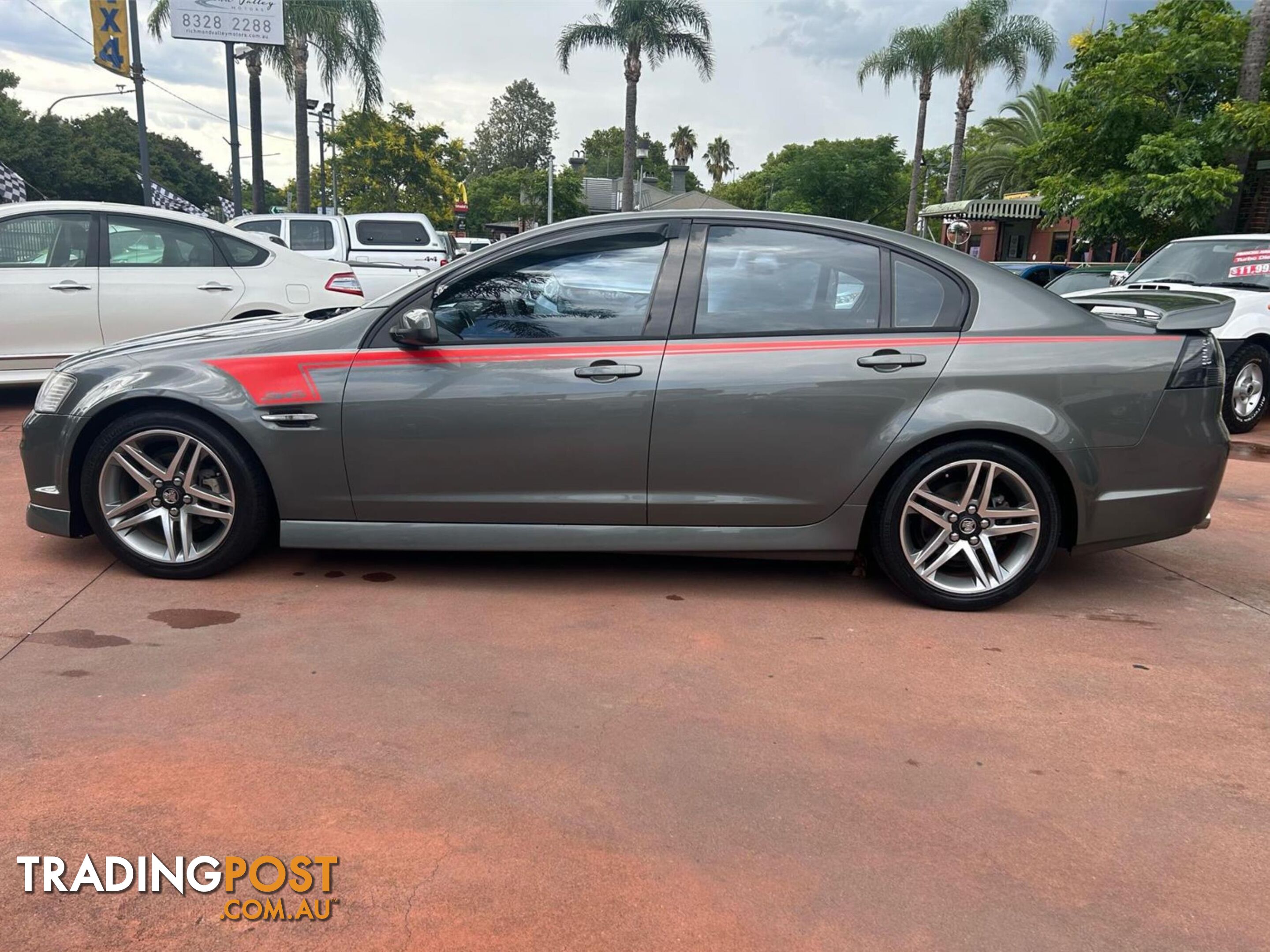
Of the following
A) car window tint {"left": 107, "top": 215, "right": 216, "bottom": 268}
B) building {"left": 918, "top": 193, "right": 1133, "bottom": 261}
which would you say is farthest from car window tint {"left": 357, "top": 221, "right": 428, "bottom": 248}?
building {"left": 918, "top": 193, "right": 1133, "bottom": 261}

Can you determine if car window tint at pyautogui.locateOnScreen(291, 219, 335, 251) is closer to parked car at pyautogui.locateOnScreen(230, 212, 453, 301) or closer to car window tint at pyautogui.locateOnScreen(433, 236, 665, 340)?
parked car at pyautogui.locateOnScreen(230, 212, 453, 301)

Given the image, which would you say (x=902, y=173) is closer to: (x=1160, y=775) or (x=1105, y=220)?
(x=1105, y=220)

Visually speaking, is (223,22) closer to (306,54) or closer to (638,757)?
(306,54)

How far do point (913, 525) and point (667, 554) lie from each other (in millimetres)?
1113

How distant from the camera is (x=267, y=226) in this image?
1431 centimetres

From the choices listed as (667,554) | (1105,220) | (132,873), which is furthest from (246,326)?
(1105,220)

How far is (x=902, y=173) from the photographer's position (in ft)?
164

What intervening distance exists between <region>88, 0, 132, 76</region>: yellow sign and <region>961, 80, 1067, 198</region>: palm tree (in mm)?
36424

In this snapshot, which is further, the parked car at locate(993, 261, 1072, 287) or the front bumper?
the parked car at locate(993, 261, 1072, 287)

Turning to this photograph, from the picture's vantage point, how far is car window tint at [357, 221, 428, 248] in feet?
46.3

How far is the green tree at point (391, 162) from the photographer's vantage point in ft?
123

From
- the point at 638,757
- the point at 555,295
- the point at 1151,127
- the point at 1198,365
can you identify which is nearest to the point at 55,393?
the point at 555,295

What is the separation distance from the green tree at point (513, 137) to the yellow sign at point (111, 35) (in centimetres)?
7716

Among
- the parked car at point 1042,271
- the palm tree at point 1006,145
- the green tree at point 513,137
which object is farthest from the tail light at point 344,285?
the green tree at point 513,137
